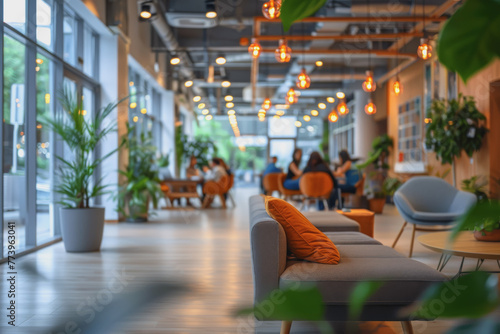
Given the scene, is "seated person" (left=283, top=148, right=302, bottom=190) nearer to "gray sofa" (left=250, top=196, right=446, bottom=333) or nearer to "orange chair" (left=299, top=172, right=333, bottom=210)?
"orange chair" (left=299, top=172, right=333, bottom=210)

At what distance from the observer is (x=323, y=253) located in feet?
10.2

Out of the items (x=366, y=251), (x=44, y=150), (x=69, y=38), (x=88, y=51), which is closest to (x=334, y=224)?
(x=366, y=251)

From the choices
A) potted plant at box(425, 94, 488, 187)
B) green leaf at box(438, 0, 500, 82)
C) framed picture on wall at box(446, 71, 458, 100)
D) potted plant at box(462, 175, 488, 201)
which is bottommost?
potted plant at box(462, 175, 488, 201)

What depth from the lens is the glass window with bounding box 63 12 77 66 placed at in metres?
7.73

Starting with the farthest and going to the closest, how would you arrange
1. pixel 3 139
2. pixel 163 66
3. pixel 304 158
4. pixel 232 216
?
pixel 304 158 < pixel 163 66 < pixel 232 216 < pixel 3 139

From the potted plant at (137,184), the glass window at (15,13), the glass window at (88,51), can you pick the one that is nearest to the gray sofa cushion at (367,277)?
the glass window at (15,13)

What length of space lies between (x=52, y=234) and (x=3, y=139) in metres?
2.19

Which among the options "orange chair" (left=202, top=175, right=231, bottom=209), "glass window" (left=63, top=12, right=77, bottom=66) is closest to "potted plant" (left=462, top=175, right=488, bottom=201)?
"orange chair" (left=202, top=175, right=231, bottom=209)

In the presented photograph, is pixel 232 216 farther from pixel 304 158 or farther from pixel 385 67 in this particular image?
pixel 304 158

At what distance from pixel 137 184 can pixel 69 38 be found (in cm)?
258

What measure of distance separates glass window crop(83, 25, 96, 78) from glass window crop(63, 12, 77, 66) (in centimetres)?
57

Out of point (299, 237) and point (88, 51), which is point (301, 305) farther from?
point (88, 51)

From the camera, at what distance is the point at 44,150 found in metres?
6.92

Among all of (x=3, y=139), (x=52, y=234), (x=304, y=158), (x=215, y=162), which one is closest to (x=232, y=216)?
(x=215, y=162)
